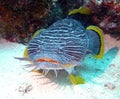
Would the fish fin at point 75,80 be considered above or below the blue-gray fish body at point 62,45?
below

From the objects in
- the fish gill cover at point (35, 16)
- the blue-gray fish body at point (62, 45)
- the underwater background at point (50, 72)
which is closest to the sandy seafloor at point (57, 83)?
the underwater background at point (50, 72)

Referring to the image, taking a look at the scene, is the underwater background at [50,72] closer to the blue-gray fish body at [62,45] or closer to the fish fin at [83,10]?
the fish fin at [83,10]

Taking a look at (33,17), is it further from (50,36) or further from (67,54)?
(67,54)

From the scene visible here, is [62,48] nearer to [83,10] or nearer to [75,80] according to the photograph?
[75,80]

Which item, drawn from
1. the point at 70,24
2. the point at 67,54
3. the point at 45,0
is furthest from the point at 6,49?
the point at 67,54

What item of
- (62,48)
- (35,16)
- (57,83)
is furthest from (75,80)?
(35,16)

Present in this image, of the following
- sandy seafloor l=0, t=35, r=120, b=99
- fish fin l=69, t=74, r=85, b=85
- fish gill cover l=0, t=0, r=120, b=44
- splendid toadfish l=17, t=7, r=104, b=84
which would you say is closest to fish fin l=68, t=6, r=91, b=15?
fish gill cover l=0, t=0, r=120, b=44
